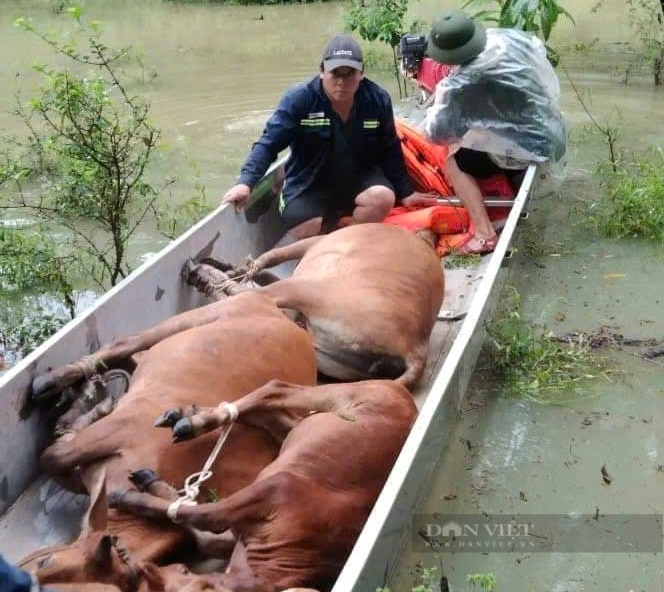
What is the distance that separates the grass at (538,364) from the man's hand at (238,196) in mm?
1678

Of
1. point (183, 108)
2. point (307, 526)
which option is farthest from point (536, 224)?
point (183, 108)

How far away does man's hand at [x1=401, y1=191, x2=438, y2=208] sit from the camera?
632 cm

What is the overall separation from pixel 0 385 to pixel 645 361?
140 inches

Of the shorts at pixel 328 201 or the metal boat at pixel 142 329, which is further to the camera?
the shorts at pixel 328 201

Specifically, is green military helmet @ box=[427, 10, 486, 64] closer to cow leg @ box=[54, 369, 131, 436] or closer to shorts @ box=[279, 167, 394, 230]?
shorts @ box=[279, 167, 394, 230]

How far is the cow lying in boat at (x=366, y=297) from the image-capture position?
4.16 metres

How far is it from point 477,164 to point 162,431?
3.95 meters

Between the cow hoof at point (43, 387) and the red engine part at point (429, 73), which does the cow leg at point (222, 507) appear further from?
the red engine part at point (429, 73)

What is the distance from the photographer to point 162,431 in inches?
129

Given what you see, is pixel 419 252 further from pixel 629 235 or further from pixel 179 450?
pixel 629 235

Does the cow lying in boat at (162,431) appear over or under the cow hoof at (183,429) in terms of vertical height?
under

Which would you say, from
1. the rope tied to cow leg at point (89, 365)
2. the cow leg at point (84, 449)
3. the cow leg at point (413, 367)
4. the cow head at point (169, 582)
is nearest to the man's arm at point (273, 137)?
the cow leg at point (413, 367)

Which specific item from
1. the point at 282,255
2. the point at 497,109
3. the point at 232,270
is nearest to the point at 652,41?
the point at 497,109

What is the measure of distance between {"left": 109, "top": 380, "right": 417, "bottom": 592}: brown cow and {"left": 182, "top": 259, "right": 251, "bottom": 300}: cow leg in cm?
148
